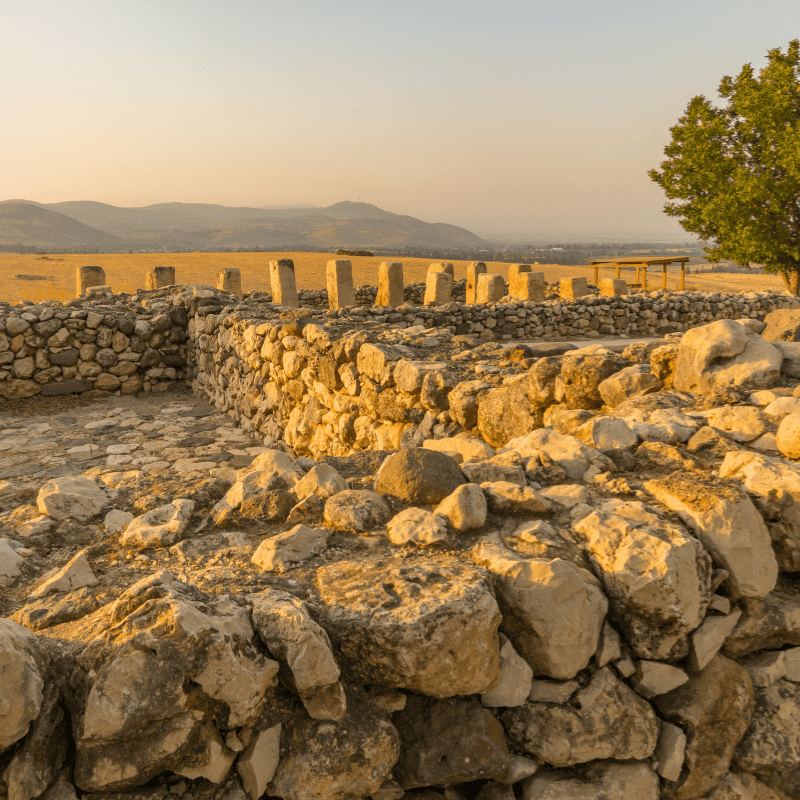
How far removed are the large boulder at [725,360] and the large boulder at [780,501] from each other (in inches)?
47.4

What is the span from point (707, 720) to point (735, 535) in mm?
618

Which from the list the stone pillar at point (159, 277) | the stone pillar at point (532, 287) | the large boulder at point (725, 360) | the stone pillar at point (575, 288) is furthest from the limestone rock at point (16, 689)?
the stone pillar at point (575, 288)

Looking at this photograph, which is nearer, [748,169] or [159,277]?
[159,277]

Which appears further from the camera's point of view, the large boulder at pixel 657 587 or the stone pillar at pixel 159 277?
the stone pillar at pixel 159 277

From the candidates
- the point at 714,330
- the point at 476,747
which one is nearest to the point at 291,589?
the point at 476,747

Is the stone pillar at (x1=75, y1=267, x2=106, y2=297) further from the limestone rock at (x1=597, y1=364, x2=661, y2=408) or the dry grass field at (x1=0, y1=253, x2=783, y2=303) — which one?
the dry grass field at (x1=0, y1=253, x2=783, y2=303)

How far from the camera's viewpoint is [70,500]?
9.70ft

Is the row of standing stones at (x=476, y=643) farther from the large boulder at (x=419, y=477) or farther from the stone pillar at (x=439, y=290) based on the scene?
the stone pillar at (x=439, y=290)

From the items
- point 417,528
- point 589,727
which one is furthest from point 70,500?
point 589,727

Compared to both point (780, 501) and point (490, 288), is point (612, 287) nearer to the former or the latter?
point (490, 288)

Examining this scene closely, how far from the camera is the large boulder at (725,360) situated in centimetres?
345

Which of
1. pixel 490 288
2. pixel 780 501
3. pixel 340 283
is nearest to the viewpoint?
pixel 780 501

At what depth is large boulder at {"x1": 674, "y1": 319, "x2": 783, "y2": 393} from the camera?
3.45m

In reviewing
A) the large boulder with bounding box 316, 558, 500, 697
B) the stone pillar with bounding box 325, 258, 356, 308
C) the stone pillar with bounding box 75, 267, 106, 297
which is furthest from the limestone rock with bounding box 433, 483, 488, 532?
the stone pillar with bounding box 75, 267, 106, 297
